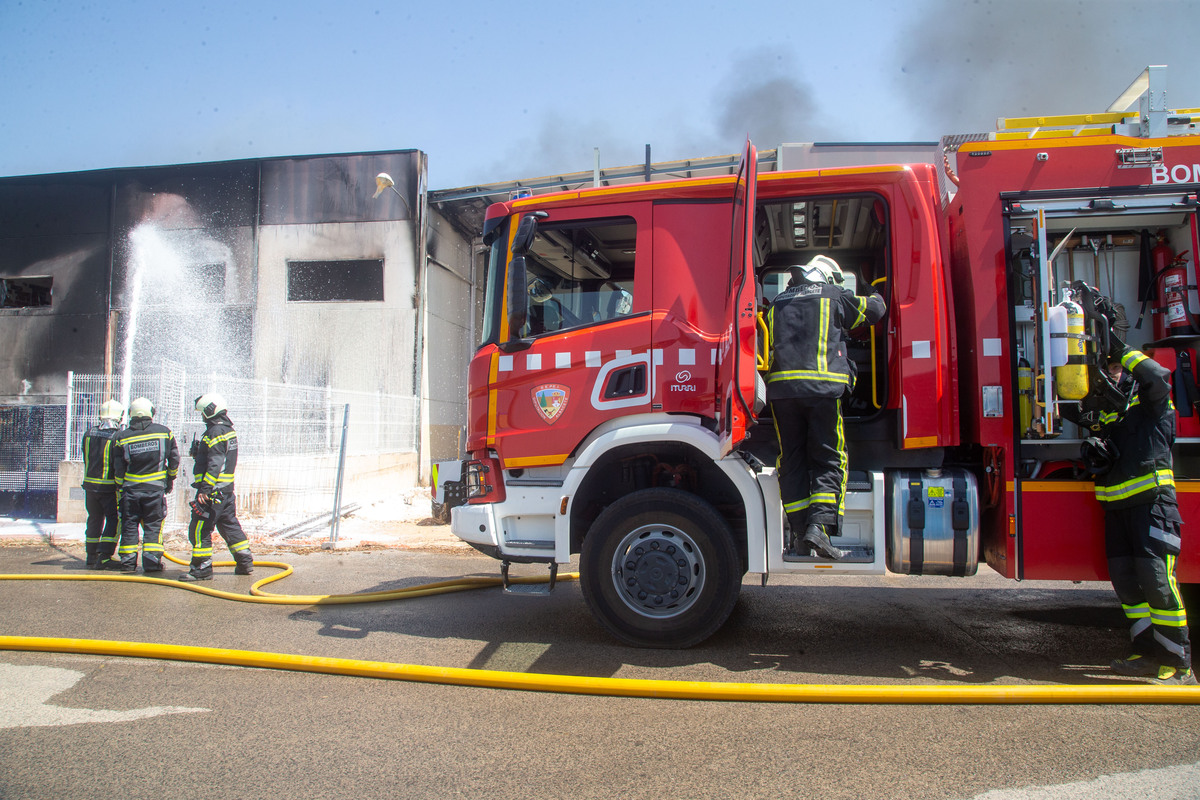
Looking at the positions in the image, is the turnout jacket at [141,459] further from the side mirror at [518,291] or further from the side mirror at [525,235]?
the side mirror at [525,235]

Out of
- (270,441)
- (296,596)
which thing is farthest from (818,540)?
(270,441)

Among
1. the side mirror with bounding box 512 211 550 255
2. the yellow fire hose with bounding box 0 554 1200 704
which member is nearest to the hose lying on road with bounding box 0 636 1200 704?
the yellow fire hose with bounding box 0 554 1200 704

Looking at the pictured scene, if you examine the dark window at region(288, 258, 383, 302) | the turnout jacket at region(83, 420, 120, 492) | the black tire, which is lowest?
the black tire

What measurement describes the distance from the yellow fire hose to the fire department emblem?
4.94 feet

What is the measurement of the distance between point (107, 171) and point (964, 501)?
18.5 meters

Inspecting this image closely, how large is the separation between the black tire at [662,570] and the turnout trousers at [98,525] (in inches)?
220

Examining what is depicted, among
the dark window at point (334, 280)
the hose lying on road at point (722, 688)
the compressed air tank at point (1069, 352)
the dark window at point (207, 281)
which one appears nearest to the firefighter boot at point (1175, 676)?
the hose lying on road at point (722, 688)

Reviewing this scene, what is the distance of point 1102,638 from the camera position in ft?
15.0

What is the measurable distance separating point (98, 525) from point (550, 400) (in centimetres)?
553

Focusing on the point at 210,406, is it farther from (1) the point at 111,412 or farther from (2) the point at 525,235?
(2) the point at 525,235

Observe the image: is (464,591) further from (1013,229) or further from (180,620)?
(1013,229)

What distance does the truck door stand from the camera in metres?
3.52

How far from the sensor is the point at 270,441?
34.7 feet

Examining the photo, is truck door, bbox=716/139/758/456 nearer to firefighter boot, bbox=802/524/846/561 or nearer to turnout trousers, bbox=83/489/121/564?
firefighter boot, bbox=802/524/846/561
